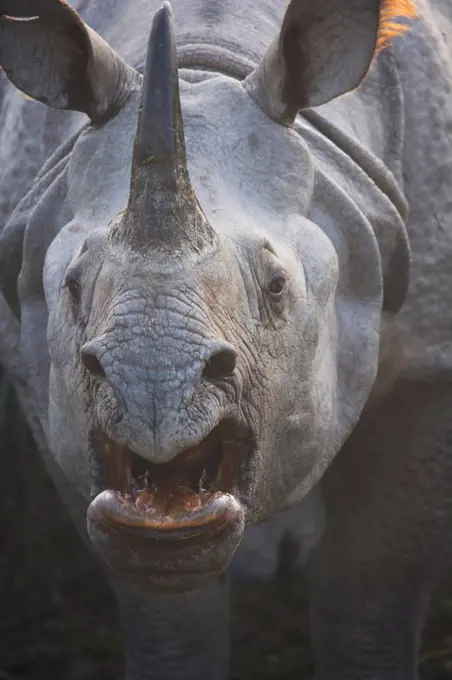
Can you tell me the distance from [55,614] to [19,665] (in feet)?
0.96

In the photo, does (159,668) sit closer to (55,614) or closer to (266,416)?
(55,614)

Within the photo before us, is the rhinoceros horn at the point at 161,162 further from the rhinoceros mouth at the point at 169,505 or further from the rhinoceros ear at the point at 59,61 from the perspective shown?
the rhinoceros ear at the point at 59,61

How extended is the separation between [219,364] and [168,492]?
229mm

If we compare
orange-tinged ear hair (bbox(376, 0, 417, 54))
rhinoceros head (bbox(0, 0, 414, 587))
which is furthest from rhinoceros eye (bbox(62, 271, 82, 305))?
orange-tinged ear hair (bbox(376, 0, 417, 54))

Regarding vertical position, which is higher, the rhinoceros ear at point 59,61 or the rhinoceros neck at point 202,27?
the rhinoceros ear at point 59,61

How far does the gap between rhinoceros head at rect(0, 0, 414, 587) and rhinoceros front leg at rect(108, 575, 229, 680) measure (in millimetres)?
770

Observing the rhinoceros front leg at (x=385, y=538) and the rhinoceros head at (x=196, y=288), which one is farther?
the rhinoceros front leg at (x=385, y=538)

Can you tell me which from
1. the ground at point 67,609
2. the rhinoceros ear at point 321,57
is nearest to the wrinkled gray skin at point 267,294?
the rhinoceros ear at point 321,57

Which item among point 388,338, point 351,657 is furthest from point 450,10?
point 351,657

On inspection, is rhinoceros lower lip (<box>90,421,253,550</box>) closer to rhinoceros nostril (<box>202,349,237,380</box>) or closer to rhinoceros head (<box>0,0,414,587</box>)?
rhinoceros head (<box>0,0,414,587</box>)

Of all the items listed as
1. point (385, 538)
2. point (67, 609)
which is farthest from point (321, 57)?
point (67, 609)

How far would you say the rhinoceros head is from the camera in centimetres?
289

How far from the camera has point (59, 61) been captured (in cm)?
342

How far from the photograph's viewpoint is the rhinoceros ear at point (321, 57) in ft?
11.1
